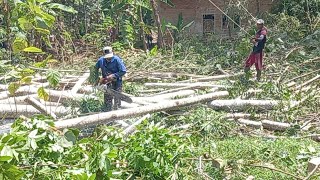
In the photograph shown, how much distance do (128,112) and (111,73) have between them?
4.92 feet

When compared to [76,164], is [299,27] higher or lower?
higher

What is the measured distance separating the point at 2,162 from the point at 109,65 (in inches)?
219

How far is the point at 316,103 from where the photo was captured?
Answer: 865 cm

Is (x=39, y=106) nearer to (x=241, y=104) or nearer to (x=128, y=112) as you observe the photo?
(x=128, y=112)

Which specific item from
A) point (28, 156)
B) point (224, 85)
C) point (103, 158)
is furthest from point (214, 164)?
point (224, 85)

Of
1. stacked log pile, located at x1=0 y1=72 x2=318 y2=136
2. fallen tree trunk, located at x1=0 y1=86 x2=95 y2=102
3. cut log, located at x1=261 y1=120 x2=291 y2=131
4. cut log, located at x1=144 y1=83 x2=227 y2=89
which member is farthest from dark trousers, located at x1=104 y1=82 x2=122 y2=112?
cut log, located at x1=261 y1=120 x2=291 y2=131

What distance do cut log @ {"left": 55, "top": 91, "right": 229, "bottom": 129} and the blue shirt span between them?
1080 mm

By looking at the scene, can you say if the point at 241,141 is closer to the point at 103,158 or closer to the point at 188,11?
the point at 103,158

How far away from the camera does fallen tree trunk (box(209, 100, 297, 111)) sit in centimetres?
854

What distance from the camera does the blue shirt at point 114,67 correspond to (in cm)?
859

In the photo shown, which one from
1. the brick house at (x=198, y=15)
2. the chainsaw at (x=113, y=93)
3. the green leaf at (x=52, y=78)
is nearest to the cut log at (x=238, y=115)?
the chainsaw at (x=113, y=93)

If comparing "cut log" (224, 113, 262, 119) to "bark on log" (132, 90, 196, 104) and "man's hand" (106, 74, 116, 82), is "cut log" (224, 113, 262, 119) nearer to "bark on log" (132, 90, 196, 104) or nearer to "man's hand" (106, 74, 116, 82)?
"bark on log" (132, 90, 196, 104)

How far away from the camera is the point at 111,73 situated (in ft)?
28.8

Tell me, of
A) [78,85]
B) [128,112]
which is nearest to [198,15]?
[78,85]
